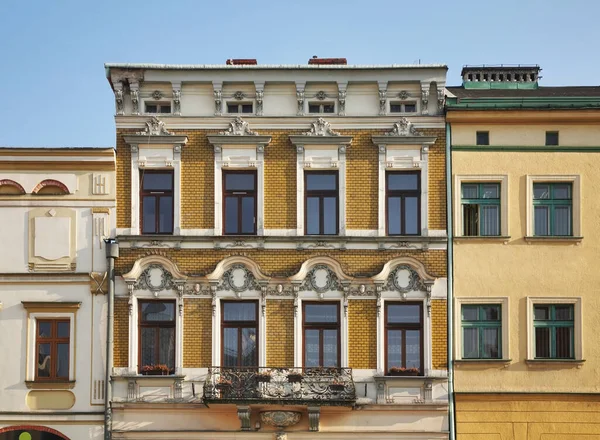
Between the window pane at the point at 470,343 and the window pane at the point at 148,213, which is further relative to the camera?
the window pane at the point at 148,213

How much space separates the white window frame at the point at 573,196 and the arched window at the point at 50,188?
12.6 metres

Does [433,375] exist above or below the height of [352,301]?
below

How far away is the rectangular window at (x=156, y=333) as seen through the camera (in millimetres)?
26828

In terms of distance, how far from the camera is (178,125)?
27.5 m

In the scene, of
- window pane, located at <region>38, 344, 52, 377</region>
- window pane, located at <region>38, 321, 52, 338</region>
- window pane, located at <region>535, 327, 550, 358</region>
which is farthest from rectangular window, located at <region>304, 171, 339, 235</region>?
window pane, located at <region>38, 344, 52, 377</region>

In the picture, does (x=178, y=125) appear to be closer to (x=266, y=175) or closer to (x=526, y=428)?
(x=266, y=175)

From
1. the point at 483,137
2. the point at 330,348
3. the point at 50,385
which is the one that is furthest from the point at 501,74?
the point at 50,385

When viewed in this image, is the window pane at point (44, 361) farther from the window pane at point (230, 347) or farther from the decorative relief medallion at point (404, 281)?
the decorative relief medallion at point (404, 281)

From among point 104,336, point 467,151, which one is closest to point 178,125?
point 104,336

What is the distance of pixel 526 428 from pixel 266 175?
970 cm

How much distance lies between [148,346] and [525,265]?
10.4m

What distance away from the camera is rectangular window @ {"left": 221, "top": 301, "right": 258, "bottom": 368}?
1054 inches

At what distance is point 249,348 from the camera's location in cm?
2684

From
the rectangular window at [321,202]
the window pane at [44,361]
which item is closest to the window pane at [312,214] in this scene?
the rectangular window at [321,202]
